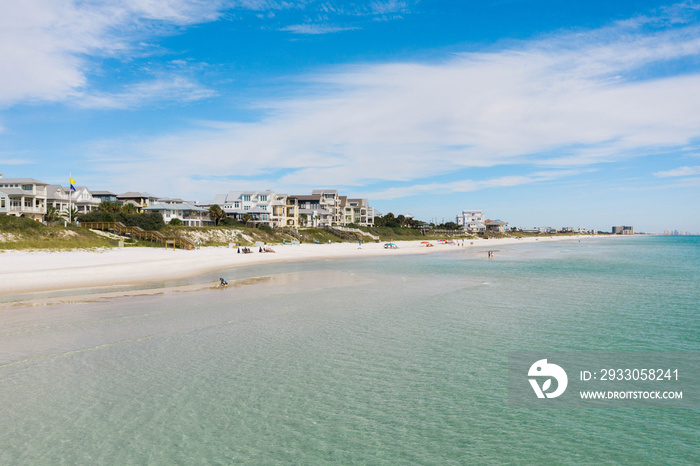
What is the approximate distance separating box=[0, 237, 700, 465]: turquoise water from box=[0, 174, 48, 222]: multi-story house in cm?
6899

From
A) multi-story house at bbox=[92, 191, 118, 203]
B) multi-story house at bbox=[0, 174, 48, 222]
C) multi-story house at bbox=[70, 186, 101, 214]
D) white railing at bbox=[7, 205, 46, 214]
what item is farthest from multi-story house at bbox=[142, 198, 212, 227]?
multi-story house at bbox=[92, 191, 118, 203]

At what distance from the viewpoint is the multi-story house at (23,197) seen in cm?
7500


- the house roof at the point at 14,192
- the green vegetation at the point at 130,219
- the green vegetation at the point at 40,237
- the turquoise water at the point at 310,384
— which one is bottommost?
the turquoise water at the point at 310,384

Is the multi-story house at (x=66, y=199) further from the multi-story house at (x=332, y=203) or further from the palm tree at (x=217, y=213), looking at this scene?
the multi-story house at (x=332, y=203)

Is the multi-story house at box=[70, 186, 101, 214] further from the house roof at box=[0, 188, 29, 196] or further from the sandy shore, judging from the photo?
the sandy shore

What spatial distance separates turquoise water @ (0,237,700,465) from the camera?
8.77m

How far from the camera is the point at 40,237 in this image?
4734 cm

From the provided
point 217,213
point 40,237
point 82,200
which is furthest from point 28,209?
point 40,237

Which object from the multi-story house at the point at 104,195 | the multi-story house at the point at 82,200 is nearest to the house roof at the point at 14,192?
the multi-story house at the point at 82,200

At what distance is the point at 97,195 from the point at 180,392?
119 m

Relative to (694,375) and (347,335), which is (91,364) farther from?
(694,375)

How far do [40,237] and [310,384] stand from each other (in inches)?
1911

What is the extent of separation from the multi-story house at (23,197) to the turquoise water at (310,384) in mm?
68991

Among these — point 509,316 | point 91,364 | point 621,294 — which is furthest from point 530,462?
point 621,294
